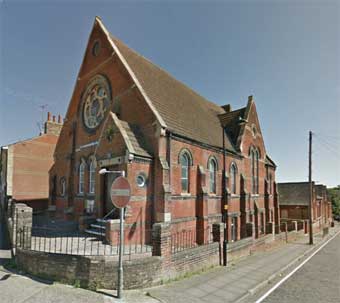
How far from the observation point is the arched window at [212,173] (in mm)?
17150

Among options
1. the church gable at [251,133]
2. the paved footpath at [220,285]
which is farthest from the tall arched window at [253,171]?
the paved footpath at [220,285]

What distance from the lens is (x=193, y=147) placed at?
1548 cm

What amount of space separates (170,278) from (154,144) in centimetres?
652

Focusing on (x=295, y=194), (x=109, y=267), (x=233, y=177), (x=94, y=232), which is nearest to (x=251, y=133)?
(x=233, y=177)

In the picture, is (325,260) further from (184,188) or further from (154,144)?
(154,144)

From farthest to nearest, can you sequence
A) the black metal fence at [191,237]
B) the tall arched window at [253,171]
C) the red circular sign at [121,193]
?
the tall arched window at [253,171], the black metal fence at [191,237], the red circular sign at [121,193]

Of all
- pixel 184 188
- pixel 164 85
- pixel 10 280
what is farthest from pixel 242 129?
pixel 10 280

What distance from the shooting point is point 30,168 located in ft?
94.6

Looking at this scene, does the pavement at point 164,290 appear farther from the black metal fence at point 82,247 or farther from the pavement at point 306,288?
the black metal fence at point 82,247

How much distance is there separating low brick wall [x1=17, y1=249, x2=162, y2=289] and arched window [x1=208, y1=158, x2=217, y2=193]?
30.2ft

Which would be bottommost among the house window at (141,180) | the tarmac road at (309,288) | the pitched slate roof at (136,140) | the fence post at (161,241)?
the tarmac road at (309,288)

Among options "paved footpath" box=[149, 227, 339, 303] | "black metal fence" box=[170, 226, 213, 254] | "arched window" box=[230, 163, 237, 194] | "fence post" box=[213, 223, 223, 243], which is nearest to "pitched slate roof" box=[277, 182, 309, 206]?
"arched window" box=[230, 163, 237, 194]

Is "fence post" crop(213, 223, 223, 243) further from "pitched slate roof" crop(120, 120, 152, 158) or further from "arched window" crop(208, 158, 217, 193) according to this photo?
"pitched slate roof" crop(120, 120, 152, 158)

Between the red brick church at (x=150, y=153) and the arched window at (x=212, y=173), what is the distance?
0.24 feet
